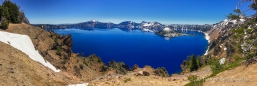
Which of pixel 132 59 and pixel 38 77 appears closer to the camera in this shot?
pixel 38 77

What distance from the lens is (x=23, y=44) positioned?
128 feet

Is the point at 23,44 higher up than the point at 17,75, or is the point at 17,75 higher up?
the point at 23,44

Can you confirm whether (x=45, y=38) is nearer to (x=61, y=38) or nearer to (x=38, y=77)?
(x=61, y=38)

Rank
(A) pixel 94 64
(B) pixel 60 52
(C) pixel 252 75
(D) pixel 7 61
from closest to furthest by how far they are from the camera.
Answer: (C) pixel 252 75, (D) pixel 7 61, (B) pixel 60 52, (A) pixel 94 64

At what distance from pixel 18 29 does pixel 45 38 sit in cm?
812

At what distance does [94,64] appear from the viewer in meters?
74.0

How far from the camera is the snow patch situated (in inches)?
1409

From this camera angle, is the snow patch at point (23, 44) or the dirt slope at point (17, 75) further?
the snow patch at point (23, 44)

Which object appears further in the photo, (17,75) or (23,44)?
(23,44)

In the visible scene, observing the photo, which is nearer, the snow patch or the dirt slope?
the dirt slope

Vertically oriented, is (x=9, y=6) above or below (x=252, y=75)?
above

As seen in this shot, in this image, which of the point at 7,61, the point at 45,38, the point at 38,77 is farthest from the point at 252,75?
the point at 45,38

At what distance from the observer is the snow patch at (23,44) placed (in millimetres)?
35781

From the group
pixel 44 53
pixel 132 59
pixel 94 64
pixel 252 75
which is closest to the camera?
pixel 252 75
